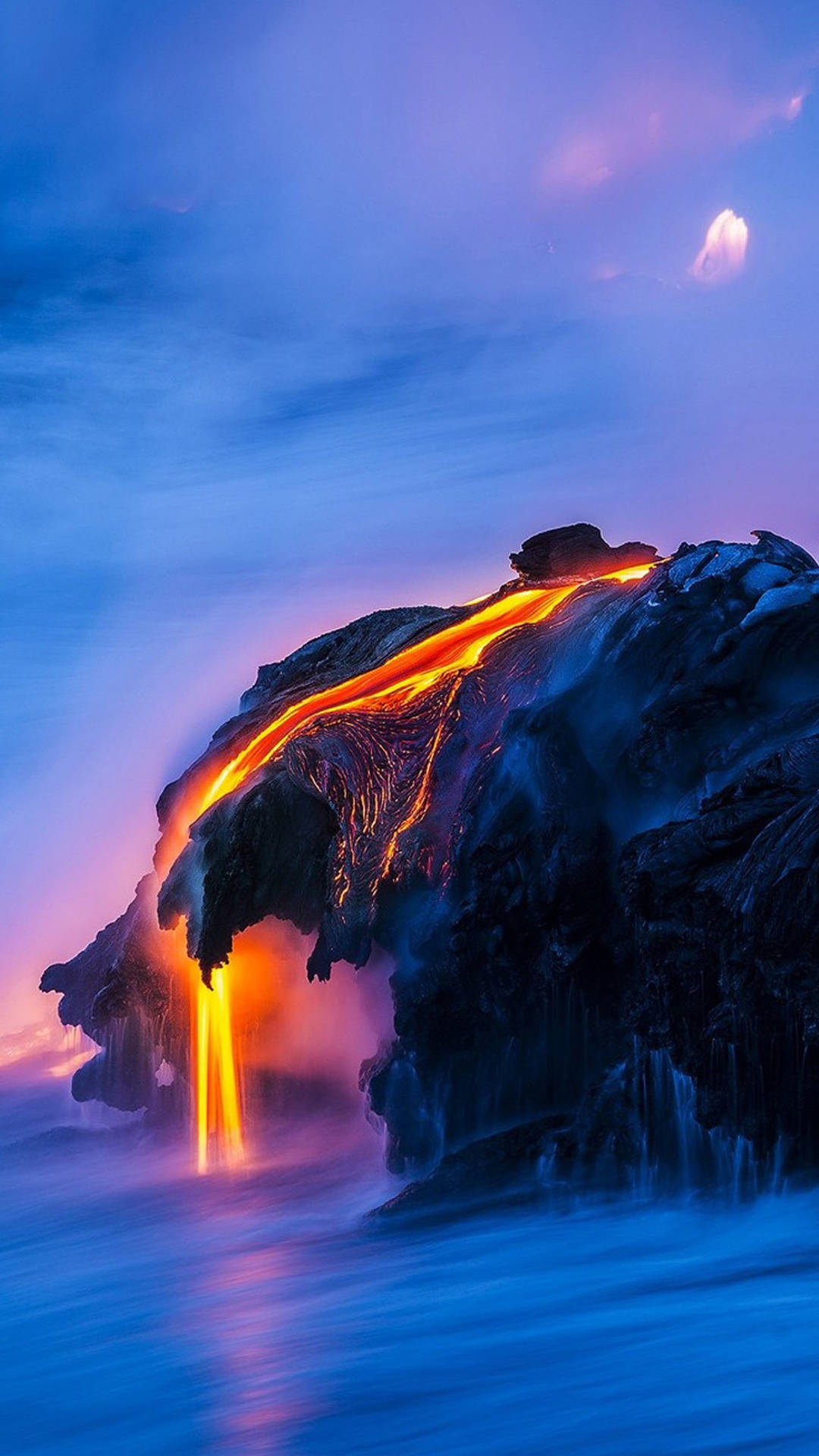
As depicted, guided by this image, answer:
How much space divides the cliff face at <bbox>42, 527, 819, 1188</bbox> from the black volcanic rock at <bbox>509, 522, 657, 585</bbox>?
5.51 ft

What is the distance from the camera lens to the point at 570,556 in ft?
45.4

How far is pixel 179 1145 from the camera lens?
1416 centimetres

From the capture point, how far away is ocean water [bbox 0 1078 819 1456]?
6.44 meters

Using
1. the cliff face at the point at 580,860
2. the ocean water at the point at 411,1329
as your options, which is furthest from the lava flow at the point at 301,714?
the ocean water at the point at 411,1329

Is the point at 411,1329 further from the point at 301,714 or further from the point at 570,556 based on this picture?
the point at 570,556

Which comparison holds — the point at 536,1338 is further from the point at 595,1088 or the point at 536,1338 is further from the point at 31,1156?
the point at 31,1156

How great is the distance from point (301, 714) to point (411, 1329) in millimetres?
6479

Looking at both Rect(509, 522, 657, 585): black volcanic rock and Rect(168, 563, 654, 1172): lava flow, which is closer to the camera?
Rect(168, 563, 654, 1172): lava flow

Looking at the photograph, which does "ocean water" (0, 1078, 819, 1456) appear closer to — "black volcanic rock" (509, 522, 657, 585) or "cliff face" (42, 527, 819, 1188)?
"cliff face" (42, 527, 819, 1188)

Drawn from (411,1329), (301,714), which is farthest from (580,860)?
(301,714)

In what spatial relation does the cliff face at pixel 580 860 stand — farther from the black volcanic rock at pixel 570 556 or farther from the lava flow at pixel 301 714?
the black volcanic rock at pixel 570 556

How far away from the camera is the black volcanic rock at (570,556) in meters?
13.8

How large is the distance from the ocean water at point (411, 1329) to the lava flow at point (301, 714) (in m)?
1.99

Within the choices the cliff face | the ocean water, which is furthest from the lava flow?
the ocean water
